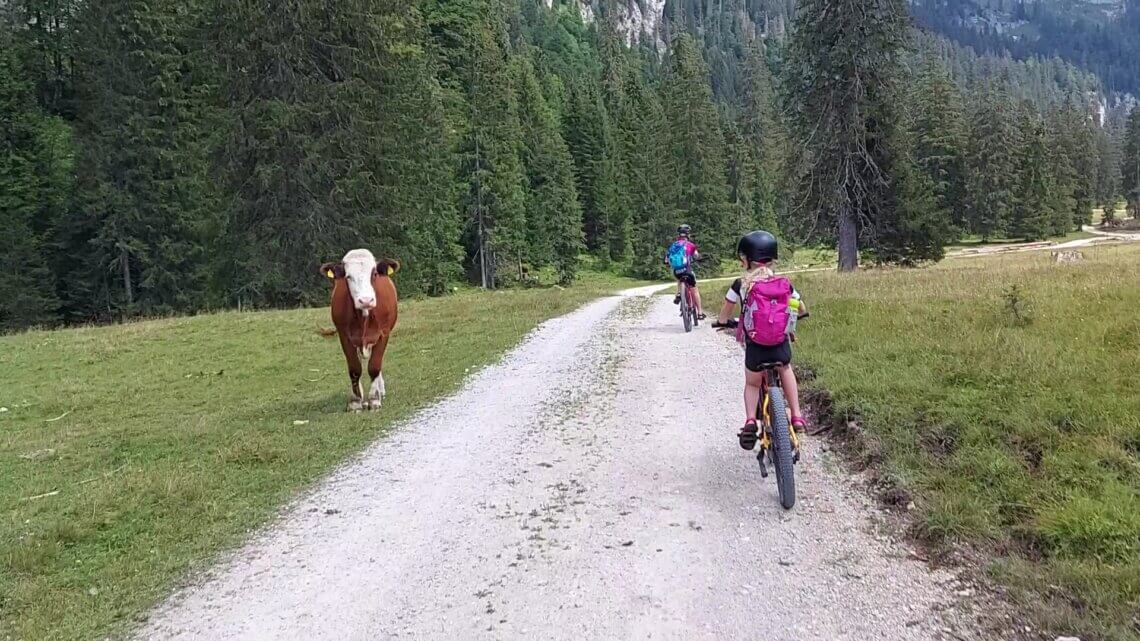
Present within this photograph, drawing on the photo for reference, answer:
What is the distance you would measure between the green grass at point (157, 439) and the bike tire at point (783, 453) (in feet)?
14.3

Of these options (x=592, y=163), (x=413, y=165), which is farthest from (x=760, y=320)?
(x=592, y=163)

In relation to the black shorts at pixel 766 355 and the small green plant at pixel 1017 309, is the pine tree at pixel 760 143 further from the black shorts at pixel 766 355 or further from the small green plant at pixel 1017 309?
the black shorts at pixel 766 355

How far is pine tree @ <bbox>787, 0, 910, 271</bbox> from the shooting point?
844 inches

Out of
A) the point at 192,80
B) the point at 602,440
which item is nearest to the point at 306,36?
the point at 192,80

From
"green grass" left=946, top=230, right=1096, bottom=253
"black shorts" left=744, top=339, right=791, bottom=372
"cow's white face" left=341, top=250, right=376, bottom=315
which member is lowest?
"green grass" left=946, top=230, right=1096, bottom=253

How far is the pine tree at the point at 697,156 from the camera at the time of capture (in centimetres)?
5288

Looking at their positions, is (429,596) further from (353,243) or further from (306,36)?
(306,36)

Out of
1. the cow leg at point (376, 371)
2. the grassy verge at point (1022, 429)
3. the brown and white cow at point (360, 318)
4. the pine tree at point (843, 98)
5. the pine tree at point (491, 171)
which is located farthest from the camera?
the pine tree at point (491, 171)

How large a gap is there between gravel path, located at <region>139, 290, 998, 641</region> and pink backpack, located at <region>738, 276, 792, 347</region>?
133 centimetres

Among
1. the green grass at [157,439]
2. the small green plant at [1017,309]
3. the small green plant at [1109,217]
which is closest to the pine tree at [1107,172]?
the small green plant at [1109,217]

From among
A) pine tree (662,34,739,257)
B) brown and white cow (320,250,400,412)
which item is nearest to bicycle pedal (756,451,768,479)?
brown and white cow (320,250,400,412)

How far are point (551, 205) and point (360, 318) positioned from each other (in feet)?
149

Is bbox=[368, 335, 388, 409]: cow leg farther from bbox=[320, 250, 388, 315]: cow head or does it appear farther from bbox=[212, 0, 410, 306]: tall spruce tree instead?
bbox=[212, 0, 410, 306]: tall spruce tree

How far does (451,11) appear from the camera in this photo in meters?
55.9
